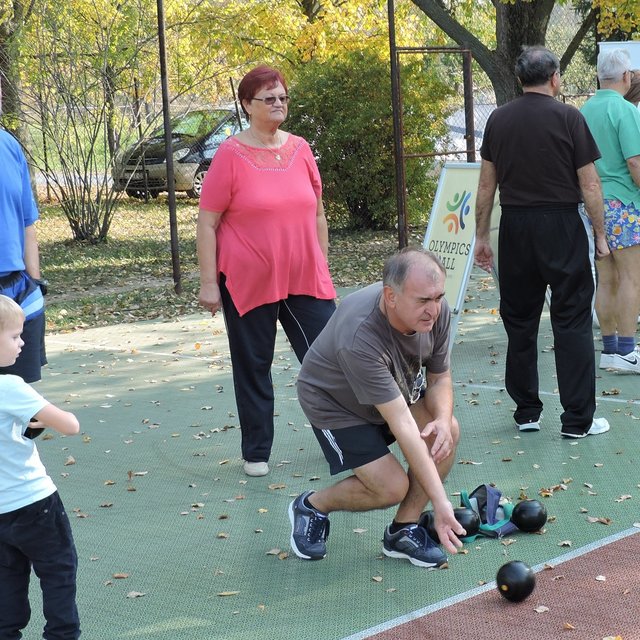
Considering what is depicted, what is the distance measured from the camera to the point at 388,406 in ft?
13.5

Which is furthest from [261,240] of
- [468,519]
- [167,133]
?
[167,133]

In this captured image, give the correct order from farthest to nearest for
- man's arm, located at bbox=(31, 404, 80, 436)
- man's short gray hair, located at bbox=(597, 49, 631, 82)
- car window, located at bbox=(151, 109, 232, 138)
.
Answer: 1. car window, located at bbox=(151, 109, 232, 138)
2. man's short gray hair, located at bbox=(597, 49, 631, 82)
3. man's arm, located at bbox=(31, 404, 80, 436)

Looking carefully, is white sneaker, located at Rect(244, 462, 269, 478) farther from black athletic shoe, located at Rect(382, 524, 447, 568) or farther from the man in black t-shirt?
the man in black t-shirt

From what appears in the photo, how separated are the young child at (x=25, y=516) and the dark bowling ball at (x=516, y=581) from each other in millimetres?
1476

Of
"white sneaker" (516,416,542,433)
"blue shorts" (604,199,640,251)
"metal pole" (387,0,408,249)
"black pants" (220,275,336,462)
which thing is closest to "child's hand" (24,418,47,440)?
"black pants" (220,275,336,462)

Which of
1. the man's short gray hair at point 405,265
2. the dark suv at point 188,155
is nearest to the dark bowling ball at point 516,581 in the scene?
the man's short gray hair at point 405,265

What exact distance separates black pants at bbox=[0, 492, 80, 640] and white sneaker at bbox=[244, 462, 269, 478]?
233 cm

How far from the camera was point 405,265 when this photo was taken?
4.00 m

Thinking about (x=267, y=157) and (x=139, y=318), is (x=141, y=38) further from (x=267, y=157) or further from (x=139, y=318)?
(x=267, y=157)

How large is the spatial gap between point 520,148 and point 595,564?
2433mm

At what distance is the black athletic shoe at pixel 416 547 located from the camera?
4398 millimetres

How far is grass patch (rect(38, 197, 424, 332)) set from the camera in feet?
38.4

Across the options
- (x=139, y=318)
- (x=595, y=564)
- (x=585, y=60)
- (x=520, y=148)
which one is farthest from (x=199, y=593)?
(x=585, y=60)

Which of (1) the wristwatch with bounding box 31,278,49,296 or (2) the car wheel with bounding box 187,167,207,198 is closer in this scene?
(1) the wristwatch with bounding box 31,278,49,296
